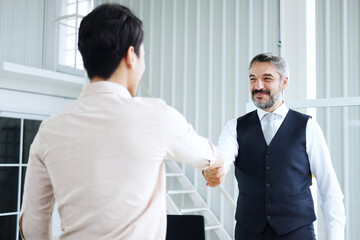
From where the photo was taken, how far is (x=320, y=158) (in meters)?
2.21

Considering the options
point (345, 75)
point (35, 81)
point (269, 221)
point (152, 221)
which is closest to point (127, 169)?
point (152, 221)

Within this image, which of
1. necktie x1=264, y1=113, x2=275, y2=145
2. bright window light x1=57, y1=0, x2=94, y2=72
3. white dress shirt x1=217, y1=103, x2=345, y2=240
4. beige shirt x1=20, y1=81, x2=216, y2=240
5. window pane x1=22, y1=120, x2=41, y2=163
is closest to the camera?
beige shirt x1=20, y1=81, x2=216, y2=240

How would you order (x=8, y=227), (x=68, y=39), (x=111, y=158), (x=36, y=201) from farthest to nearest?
(x=68, y=39)
(x=8, y=227)
(x=36, y=201)
(x=111, y=158)

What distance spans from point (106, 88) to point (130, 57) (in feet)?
0.31

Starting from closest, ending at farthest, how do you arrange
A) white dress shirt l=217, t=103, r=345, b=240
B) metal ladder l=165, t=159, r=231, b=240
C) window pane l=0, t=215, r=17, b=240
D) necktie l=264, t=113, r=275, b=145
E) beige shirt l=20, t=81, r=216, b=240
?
beige shirt l=20, t=81, r=216, b=240
white dress shirt l=217, t=103, r=345, b=240
necktie l=264, t=113, r=275, b=145
metal ladder l=165, t=159, r=231, b=240
window pane l=0, t=215, r=17, b=240

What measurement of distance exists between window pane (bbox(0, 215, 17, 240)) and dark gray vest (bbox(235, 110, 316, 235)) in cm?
402

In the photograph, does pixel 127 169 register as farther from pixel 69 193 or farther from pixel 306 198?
pixel 306 198

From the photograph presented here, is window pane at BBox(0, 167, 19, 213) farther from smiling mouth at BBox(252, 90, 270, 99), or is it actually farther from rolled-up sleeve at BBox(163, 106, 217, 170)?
rolled-up sleeve at BBox(163, 106, 217, 170)

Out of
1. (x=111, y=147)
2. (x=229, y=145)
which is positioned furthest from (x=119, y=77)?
(x=229, y=145)

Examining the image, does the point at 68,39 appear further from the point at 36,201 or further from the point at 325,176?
the point at 36,201

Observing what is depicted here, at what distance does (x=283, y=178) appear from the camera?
7.18 ft

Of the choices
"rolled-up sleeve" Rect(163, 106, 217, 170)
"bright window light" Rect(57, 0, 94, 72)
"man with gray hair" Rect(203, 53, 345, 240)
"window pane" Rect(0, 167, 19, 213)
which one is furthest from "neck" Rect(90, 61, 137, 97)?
"bright window light" Rect(57, 0, 94, 72)

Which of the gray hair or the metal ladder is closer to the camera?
the gray hair

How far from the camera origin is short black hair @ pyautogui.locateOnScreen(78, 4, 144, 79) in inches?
42.3
